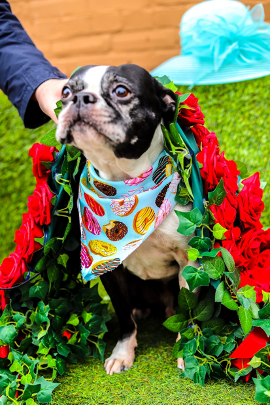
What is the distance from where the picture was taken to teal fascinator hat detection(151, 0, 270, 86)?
6.43 feet

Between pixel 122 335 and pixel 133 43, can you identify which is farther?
pixel 133 43

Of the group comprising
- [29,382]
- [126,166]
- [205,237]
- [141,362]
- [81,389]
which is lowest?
[141,362]

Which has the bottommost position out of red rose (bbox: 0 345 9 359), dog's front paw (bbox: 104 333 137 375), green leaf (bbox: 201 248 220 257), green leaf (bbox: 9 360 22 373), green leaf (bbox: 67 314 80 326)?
dog's front paw (bbox: 104 333 137 375)

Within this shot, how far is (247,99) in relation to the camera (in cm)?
204

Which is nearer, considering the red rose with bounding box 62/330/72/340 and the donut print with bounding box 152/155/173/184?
the donut print with bounding box 152/155/173/184

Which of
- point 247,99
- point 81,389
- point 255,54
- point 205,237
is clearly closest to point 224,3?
point 255,54

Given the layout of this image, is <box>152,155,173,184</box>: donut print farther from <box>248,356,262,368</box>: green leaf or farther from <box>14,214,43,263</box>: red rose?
<box>248,356,262,368</box>: green leaf

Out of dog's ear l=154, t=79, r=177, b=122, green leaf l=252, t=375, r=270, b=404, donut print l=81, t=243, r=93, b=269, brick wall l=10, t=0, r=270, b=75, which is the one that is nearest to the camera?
green leaf l=252, t=375, r=270, b=404

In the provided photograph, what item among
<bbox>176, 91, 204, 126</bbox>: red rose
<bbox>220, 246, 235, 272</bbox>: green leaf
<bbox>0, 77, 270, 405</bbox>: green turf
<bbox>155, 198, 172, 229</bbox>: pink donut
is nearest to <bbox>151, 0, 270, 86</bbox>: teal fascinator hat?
<bbox>0, 77, 270, 405</bbox>: green turf

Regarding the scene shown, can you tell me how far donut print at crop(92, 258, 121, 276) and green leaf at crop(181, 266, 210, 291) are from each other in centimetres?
22

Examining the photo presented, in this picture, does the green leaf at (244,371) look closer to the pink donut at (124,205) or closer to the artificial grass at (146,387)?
the artificial grass at (146,387)

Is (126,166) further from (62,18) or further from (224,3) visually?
(62,18)

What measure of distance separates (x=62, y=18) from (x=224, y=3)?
1025 millimetres

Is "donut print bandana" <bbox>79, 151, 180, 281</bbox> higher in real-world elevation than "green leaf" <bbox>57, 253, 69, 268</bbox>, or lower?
higher
